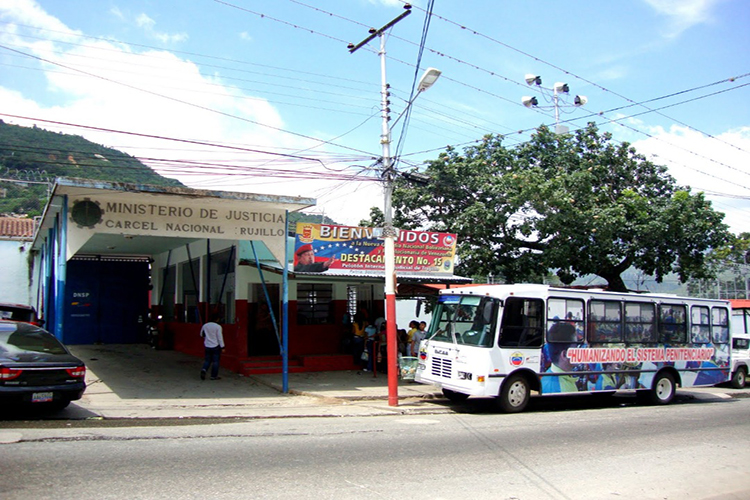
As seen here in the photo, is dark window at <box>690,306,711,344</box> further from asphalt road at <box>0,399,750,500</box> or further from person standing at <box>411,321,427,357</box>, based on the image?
person standing at <box>411,321,427,357</box>

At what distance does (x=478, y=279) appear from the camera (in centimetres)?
2469

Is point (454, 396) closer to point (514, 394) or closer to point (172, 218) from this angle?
point (514, 394)

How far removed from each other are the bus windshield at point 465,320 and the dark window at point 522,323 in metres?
0.29

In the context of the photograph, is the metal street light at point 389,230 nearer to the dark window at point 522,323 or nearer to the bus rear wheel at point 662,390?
the dark window at point 522,323

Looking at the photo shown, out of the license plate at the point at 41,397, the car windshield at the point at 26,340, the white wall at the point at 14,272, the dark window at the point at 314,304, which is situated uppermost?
the white wall at the point at 14,272

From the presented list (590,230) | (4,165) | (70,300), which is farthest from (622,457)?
(4,165)

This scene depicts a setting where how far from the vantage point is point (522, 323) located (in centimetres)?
1296

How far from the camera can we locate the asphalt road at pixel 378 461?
6.14 meters

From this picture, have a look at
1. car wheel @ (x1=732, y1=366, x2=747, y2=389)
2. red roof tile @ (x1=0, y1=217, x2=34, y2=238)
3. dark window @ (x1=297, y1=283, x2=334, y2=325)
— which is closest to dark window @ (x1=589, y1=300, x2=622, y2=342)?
car wheel @ (x1=732, y1=366, x2=747, y2=389)

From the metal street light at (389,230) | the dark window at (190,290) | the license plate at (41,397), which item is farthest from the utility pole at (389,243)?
the dark window at (190,290)

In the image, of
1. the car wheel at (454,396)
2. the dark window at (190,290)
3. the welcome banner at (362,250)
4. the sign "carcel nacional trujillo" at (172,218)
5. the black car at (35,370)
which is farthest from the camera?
the dark window at (190,290)

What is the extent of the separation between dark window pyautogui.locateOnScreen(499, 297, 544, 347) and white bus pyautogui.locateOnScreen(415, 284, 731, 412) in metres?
0.02

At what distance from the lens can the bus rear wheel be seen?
50.2ft

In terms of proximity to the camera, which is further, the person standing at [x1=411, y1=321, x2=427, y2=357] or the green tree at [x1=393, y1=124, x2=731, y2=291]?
the green tree at [x1=393, y1=124, x2=731, y2=291]
